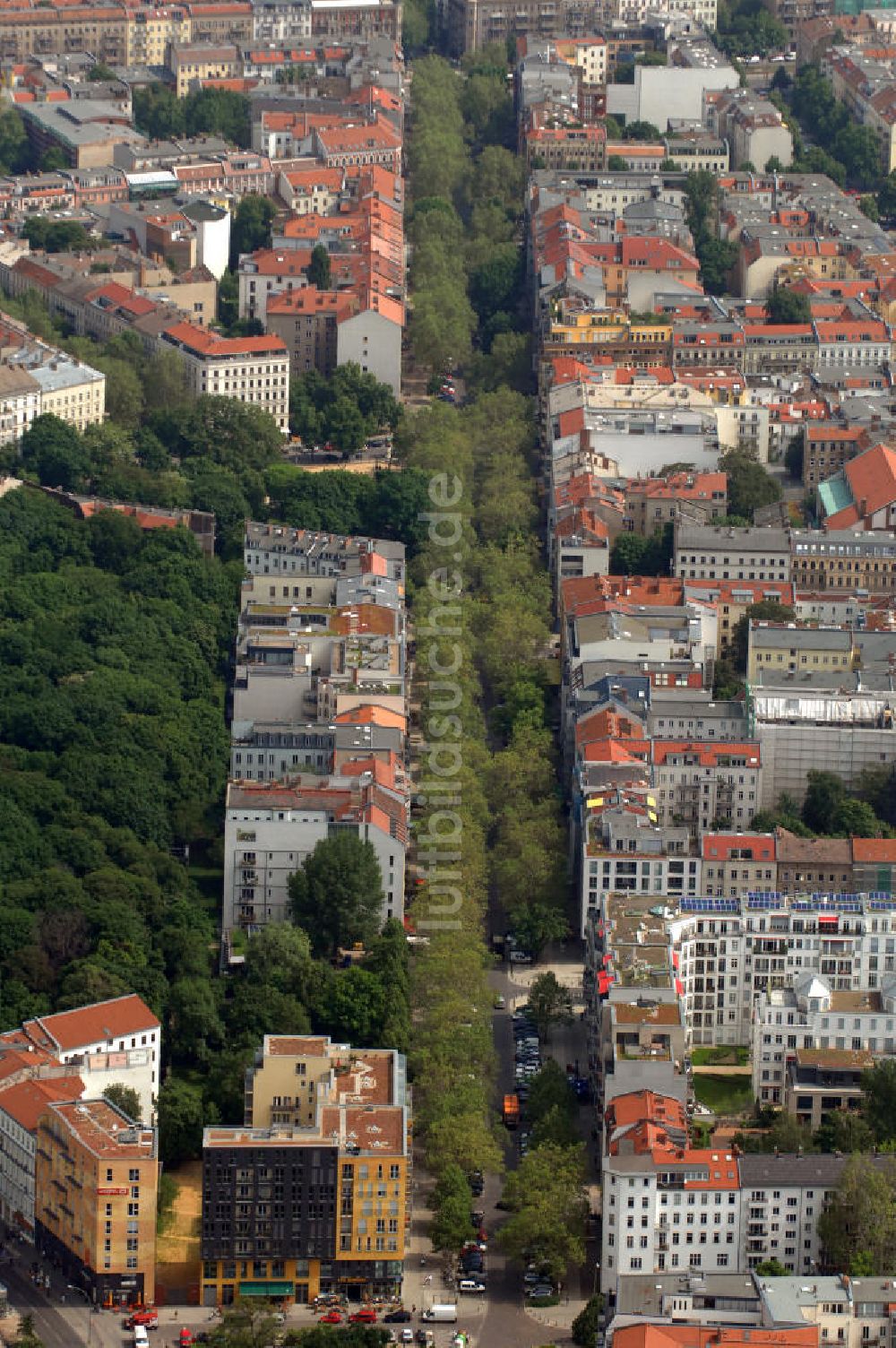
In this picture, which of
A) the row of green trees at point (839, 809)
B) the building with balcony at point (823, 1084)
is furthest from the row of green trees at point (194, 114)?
the building with balcony at point (823, 1084)

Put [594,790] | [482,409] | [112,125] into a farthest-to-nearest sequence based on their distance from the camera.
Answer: [112,125] < [482,409] < [594,790]

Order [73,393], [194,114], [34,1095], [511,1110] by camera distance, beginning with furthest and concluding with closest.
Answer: [194,114] → [73,393] → [511,1110] → [34,1095]

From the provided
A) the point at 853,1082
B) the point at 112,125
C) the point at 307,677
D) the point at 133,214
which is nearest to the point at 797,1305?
the point at 853,1082

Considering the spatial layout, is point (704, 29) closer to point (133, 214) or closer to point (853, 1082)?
point (133, 214)

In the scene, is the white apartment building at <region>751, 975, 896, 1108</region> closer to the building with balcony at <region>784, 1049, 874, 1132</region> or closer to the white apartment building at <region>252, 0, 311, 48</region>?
the building with balcony at <region>784, 1049, 874, 1132</region>

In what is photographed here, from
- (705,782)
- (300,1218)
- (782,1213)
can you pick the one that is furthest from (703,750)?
(300,1218)

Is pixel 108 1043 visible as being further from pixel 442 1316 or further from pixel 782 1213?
pixel 782 1213
